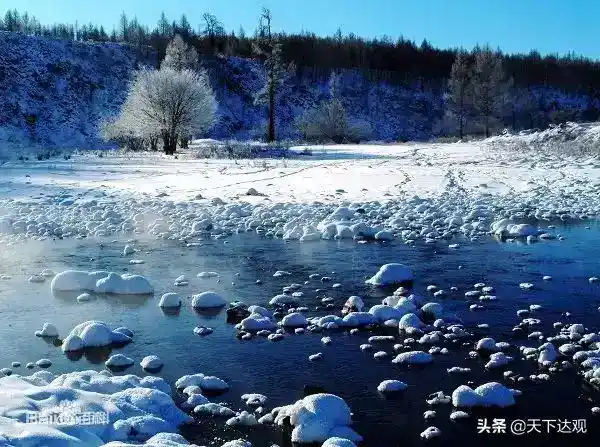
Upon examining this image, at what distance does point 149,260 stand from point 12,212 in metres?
7.02

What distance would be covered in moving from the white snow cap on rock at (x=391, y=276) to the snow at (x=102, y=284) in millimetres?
3281

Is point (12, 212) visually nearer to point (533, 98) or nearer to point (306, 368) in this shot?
point (306, 368)

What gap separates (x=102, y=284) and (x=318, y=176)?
14.6 meters

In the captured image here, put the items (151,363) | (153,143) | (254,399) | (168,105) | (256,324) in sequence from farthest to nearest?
(153,143), (168,105), (256,324), (151,363), (254,399)

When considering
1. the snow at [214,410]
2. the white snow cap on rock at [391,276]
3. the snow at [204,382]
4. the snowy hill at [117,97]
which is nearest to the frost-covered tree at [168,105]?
the snowy hill at [117,97]

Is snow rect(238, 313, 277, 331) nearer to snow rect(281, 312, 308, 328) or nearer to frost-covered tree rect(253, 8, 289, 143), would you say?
snow rect(281, 312, 308, 328)

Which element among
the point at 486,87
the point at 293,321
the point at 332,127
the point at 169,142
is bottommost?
the point at 293,321

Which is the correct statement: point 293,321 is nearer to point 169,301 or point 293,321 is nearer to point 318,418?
point 169,301

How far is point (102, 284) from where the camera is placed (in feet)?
29.1

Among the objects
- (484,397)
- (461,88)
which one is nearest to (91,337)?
(484,397)

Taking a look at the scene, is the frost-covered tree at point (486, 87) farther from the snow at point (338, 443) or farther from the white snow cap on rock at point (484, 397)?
the snow at point (338, 443)

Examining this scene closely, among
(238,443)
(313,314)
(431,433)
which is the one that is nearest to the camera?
(238,443)

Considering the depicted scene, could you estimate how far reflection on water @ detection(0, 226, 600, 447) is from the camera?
17.0ft

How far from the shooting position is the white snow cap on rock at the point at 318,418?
15.5 ft
